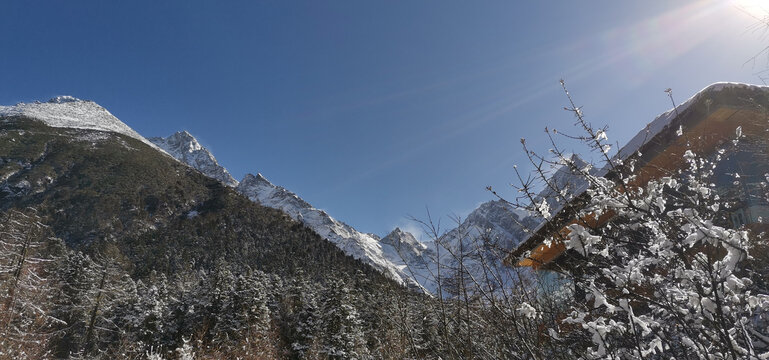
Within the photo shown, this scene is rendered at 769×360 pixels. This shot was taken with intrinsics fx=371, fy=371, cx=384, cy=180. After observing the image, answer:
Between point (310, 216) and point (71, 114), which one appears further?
point (310, 216)

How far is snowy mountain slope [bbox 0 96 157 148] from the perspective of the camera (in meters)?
114

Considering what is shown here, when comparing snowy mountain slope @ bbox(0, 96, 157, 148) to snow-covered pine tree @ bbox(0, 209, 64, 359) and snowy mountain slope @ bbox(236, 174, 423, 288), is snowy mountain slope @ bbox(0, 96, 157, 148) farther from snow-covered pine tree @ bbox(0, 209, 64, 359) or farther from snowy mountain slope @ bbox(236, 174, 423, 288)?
snow-covered pine tree @ bbox(0, 209, 64, 359)

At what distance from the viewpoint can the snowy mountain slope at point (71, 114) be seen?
4469 inches

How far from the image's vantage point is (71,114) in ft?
434

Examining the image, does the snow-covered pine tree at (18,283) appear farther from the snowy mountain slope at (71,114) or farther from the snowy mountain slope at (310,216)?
the snowy mountain slope at (71,114)

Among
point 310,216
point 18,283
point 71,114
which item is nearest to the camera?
point 18,283

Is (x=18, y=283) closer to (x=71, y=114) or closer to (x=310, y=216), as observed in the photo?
(x=310, y=216)

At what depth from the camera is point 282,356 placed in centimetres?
2516

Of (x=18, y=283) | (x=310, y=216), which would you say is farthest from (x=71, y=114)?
(x=18, y=283)

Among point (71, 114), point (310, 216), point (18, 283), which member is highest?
point (71, 114)

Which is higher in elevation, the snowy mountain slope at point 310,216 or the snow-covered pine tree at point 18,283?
the snowy mountain slope at point 310,216

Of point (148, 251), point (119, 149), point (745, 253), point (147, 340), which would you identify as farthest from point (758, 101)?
point (119, 149)

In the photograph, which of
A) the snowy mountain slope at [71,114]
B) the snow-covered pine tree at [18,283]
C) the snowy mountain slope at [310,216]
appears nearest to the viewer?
the snow-covered pine tree at [18,283]

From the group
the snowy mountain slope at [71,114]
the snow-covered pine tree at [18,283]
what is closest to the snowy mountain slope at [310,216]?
the snowy mountain slope at [71,114]
